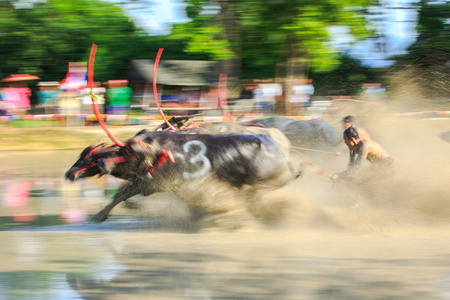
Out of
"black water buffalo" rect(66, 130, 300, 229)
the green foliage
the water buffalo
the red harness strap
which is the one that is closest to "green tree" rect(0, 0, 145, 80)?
the green foliage

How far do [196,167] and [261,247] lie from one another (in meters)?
1.39

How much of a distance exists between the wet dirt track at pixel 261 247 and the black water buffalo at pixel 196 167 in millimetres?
442

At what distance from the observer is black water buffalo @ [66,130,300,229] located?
707 centimetres

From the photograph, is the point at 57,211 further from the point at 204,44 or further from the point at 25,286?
the point at 204,44

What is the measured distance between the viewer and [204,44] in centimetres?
1798

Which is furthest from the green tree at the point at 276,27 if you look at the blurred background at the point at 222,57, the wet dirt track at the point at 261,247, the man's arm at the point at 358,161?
the man's arm at the point at 358,161

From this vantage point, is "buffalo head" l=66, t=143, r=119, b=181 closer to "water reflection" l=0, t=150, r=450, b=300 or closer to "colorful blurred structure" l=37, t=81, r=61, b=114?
"water reflection" l=0, t=150, r=450, b=300

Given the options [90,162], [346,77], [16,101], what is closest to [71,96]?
[16,101]

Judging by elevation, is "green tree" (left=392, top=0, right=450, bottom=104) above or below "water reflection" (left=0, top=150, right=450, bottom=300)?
below

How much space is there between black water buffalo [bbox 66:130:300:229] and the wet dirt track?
0.44 m

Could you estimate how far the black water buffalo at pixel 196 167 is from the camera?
7.07m

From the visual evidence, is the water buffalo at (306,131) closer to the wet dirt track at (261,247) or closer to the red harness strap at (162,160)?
the wet dirt track at (261,247)

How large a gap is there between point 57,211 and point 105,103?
962 centimetres

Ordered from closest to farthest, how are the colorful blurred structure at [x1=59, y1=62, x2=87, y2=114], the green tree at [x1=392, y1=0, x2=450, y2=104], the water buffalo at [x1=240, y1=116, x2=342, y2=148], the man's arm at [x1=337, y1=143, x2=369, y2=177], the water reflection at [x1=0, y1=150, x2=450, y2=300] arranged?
the water reflection at [x1=0, y1=150, x2=450, y2=300] → the man's arm at [x1=337, y1=143, x2=369, y2=177] → the water buffalo at [x1=240, y1=116, x2=342, y2=148] → the colorful blurred structure at [x1=59, y1=62, x2=87, y2=114] → the green tree at [x1=392, y1=0, x2=450, y2=104]
